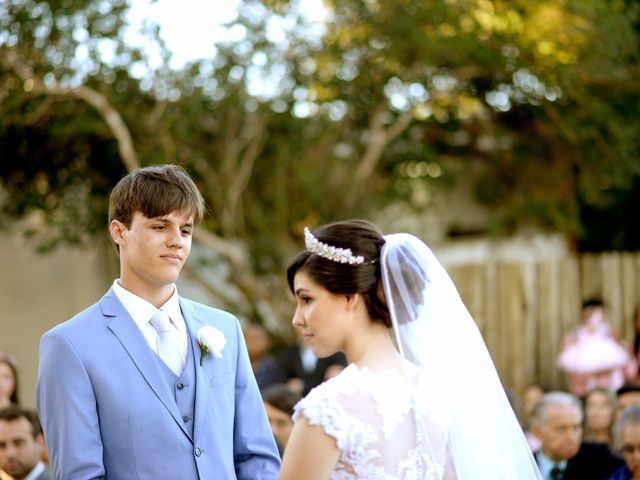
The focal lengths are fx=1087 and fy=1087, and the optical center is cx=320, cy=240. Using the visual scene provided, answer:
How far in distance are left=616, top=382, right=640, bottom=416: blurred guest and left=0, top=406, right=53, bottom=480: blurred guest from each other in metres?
4.10

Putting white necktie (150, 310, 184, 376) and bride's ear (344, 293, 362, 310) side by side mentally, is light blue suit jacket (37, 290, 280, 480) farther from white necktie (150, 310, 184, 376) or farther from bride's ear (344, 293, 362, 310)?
bride's ear (344, 293, 362, 310)

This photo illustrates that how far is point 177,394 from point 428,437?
79cm

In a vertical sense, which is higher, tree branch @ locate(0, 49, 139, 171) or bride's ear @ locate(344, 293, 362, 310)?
tree branch @ locate(0, 49, 139, 171)

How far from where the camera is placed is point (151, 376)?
3359 mm

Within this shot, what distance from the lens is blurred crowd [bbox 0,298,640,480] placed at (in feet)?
19.8

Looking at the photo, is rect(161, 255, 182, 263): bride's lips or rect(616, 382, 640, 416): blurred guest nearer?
rect(161, 255, 182, 263): bride's lips

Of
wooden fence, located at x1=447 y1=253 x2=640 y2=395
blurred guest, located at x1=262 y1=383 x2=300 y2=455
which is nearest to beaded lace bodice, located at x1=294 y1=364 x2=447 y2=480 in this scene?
blurred guest, located at x1=262 y1=383 x2=300 y2=455

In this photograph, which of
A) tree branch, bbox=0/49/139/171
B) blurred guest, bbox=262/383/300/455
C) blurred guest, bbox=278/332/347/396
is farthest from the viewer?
tree branch, bbox=0/49/139/171

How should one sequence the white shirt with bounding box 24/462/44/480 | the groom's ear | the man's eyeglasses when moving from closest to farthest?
the groom's ear → the white shirt with bounding box 24/462/44/480 → the man's eyeglasses

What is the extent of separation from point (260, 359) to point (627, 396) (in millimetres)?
4109

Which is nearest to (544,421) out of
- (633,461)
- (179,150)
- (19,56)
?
(633,461)

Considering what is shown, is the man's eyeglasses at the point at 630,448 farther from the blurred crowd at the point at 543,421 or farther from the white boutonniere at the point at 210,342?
the white boutonniere at the point at 210,342

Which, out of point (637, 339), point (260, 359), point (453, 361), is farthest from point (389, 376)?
point (637, 339)

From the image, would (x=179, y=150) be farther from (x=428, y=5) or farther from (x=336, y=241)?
(x=336, y=241)
